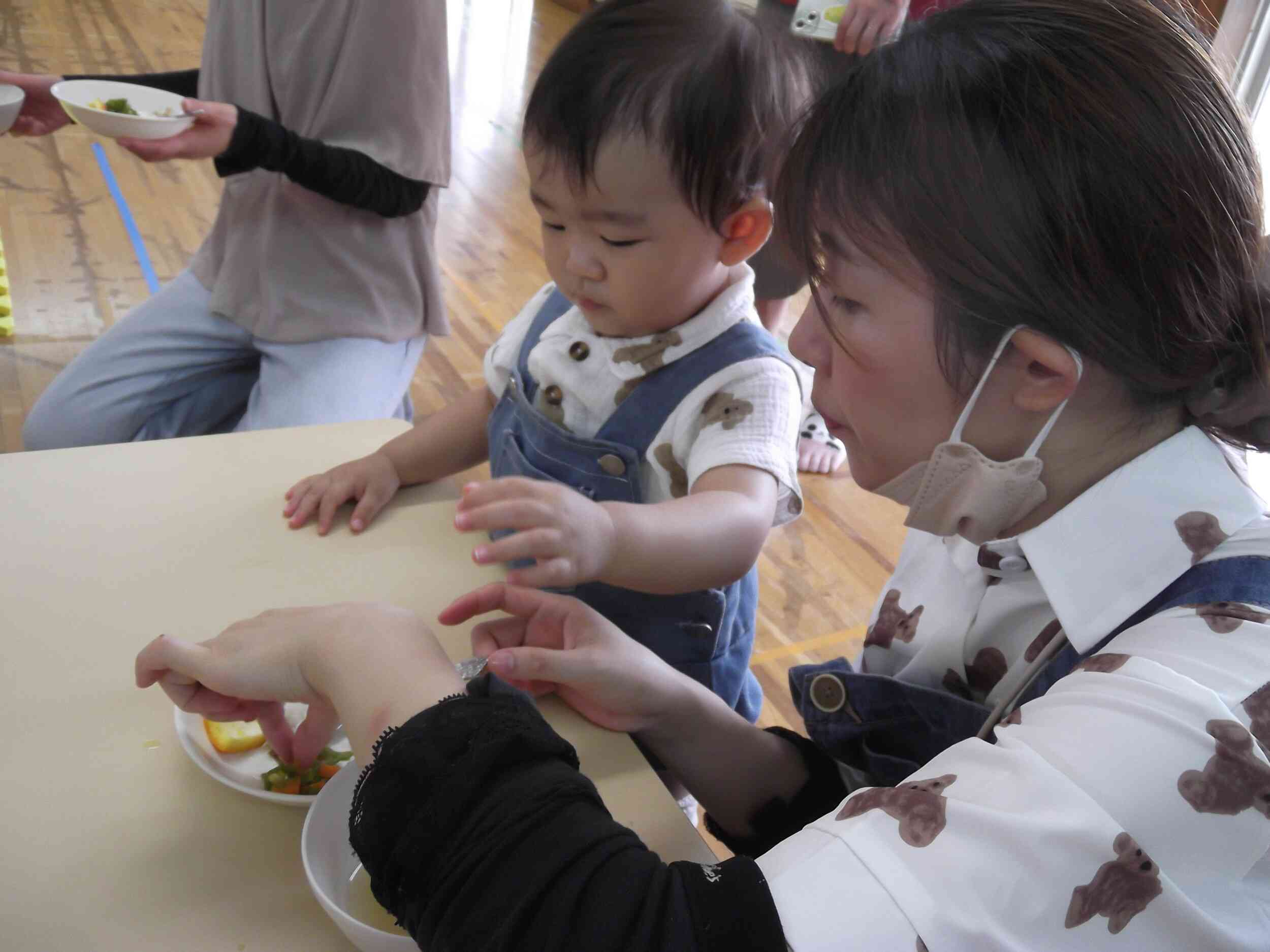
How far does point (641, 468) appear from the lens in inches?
40.3

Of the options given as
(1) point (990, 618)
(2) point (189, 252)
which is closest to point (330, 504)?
(1) point (990, 618)

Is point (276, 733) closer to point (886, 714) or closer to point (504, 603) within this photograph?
point (504, 603)

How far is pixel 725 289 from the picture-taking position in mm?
1025

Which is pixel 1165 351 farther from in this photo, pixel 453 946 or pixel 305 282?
pixel 305 282

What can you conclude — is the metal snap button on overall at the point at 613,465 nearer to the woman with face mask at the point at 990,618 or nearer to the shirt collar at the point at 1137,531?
the woman with face mask at the point at 990,618

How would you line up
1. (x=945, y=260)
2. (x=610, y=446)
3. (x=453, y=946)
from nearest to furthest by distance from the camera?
1. (x=453, y=946)
2. (x=945, y=260)
3. (x=610, y=446)

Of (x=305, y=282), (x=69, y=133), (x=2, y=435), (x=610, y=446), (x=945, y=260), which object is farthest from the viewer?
(x=69, y=133)

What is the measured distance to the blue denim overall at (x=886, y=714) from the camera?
2.18ft

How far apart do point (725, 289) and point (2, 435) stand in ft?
5.29

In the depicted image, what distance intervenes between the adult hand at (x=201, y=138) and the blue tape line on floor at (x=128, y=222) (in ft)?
3.92

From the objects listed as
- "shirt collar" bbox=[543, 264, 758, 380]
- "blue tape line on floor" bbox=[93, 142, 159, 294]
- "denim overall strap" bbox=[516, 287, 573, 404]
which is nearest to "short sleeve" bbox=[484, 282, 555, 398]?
"denim overall strap" bbox=[516, 287, 573, 404]

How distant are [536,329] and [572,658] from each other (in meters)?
0.52

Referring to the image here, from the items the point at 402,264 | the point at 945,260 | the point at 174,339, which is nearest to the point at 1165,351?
the point at 945,260

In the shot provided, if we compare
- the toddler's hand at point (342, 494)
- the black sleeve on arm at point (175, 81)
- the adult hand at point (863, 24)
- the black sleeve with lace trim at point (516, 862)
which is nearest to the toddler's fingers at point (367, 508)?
the toddler's hand at point (342, 494)
